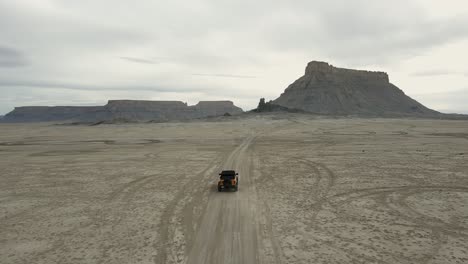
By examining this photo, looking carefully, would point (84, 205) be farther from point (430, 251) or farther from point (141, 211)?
point (430, 251)

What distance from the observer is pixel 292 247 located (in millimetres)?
10375

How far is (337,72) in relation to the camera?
17575 centimetres

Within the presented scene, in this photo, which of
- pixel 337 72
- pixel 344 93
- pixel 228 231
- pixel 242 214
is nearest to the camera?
pixel 228 231

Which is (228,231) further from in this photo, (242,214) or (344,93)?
(344,93)

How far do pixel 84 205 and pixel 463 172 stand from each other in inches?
1016

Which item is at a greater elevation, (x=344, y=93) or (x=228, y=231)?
(x=344, y=93)

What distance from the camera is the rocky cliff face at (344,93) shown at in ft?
503

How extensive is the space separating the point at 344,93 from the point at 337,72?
20.3m

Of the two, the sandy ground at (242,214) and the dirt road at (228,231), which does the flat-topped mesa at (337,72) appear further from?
the dirt road at (228,231)

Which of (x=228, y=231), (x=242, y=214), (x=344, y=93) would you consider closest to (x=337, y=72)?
(x=344, y=93)

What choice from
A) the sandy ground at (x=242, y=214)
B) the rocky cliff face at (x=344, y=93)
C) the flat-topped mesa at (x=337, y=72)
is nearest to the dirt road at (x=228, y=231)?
the sandy ground at (x=242, y=214)

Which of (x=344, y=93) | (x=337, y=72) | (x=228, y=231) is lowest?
(x=228, y=231)

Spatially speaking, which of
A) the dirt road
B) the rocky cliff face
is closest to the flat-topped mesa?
the rocky cliff face

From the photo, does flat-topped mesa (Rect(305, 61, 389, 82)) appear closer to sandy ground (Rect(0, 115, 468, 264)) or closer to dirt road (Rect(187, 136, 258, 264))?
sandy ground (Rect(0, 115, 468, 264))
